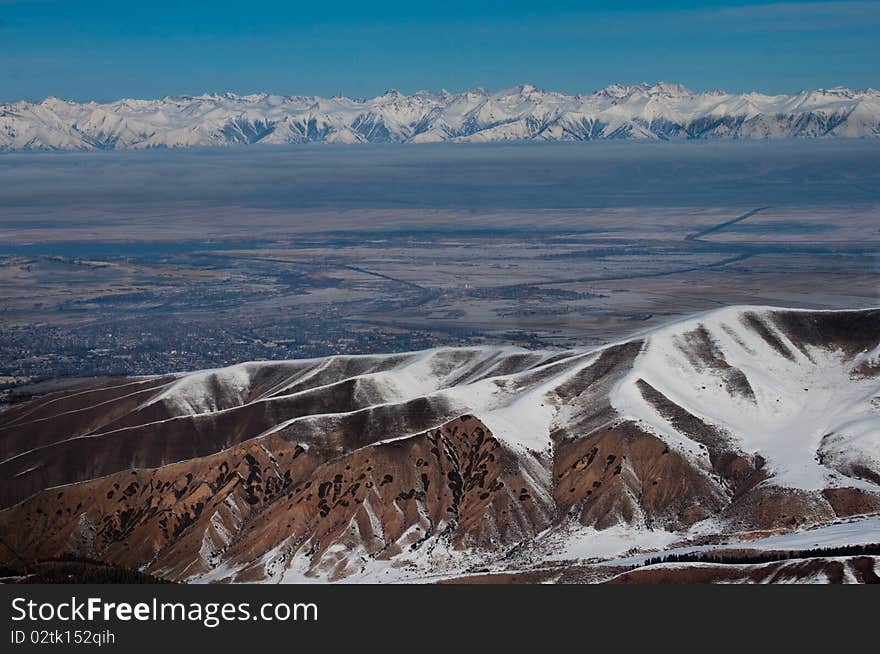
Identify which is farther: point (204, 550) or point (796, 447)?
point (796, 447)

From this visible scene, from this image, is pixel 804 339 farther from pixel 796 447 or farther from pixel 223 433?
pixel 223 433

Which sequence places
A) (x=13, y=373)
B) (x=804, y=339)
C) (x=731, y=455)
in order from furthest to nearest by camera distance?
(x=13, y=373) < (x=804, y=339) < (x=731, y=455)

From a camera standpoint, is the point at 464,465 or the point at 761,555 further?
the point at 464,465

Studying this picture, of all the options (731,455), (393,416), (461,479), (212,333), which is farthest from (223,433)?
(212,333)

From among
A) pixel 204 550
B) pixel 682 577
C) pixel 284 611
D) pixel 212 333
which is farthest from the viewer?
pixel 212 333

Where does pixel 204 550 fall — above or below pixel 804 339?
below

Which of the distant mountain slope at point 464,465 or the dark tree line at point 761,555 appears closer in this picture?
the dark tree line at point 761,555

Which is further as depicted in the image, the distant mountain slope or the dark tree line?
the distant mountain slope
